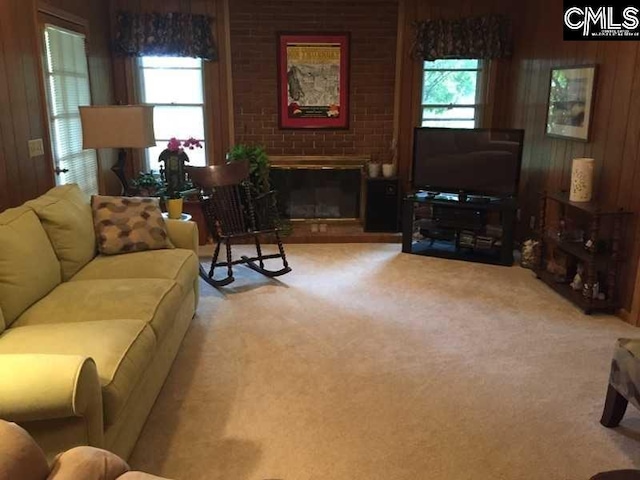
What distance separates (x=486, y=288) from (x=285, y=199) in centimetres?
239

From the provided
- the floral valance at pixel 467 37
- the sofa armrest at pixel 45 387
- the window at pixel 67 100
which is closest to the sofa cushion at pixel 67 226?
the window at pixel 67 100

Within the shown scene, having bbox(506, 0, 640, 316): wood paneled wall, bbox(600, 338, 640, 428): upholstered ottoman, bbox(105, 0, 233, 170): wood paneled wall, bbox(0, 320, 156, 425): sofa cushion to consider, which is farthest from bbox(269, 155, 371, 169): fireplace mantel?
bbox(600, 338, 640, 428): upholstered ottoman

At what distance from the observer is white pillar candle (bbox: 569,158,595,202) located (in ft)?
12.6

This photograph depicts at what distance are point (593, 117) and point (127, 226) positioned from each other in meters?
3.31

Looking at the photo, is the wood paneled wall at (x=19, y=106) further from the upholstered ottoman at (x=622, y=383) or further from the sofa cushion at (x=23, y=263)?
the upholstered ottoman at (x=622, y=383)

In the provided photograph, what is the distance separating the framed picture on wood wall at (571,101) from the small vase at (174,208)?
3028 millimetres

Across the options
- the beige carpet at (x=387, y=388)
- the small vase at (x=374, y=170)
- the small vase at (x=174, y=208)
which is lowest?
the beige carpet at (x=387, y=388)

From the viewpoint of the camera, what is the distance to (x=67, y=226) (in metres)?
2.93

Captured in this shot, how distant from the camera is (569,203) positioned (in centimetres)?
391

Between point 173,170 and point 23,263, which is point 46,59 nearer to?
point 173,170

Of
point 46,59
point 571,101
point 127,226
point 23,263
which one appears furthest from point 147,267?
point 571,101

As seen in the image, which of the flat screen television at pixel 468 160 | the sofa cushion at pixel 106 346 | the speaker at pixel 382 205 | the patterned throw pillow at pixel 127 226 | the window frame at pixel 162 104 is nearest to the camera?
the sofa cushion at pixel 106 346

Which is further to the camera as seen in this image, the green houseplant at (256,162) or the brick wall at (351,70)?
the brick wall at (351,70)

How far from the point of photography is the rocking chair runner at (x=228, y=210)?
4211mm
